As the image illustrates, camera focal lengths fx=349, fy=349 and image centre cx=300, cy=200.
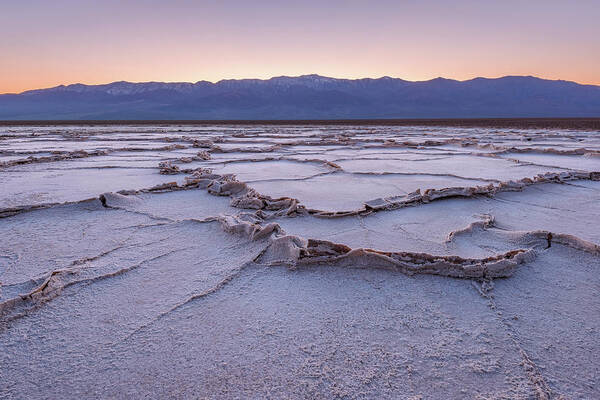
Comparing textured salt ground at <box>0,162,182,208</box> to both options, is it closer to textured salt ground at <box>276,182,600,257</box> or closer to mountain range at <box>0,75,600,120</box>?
textured salt ground at <box>276,182,600,257</box>

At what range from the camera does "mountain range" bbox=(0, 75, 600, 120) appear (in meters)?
124

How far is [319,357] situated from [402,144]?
303 inches

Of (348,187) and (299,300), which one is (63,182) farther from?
(299,300)

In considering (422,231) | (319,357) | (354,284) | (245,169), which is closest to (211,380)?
(319,357)

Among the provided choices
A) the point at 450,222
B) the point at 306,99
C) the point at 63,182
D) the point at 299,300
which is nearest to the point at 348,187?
the point at 450,222

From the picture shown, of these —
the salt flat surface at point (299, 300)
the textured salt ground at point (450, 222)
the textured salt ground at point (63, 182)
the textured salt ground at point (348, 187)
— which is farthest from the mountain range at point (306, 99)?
the salt flat surface at point (299, 300)

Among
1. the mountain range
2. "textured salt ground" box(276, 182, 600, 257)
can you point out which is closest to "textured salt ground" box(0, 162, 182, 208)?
"textured salt ground" box(276, 182, 600, 257)

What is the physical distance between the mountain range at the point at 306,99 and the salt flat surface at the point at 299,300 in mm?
117228

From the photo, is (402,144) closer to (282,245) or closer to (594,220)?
(594,220)

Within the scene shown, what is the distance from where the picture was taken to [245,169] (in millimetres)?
4602

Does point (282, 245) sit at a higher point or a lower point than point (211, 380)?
higher

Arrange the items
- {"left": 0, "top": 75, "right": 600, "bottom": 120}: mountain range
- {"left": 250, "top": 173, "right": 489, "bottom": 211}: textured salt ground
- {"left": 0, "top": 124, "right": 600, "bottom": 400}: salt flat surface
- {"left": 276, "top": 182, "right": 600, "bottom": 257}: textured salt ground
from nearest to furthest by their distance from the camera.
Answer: {"left": 0, "top": 124, "right": 600, "bottom": 400}: salt flat surface → {"left": 276, "top": 182, "right": 600, "bottom": 257}: textured salt ground → {"left": 250, "top": 173, "right": 489, "bottom": 211}: textured salt ground → {"left": 0, "top": 75, "right": 600, "bottom": 120}: mountain range

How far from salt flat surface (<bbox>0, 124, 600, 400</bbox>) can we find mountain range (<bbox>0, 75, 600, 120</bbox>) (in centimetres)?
11723

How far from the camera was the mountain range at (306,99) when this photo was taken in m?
124
